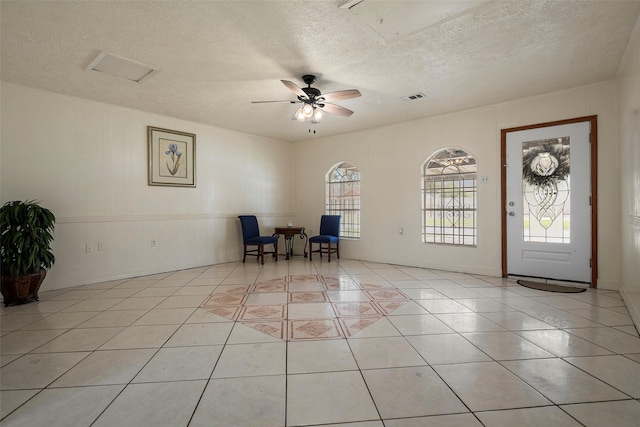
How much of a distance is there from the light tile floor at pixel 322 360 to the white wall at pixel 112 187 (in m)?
1.05

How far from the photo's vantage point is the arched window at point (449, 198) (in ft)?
16.8

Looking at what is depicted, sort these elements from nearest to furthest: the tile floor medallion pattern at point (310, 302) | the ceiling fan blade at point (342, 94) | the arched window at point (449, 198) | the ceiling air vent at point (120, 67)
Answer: the tile floor medallion pattern at point (310, 302) → the ceiling air vent at point (120, 67) → the ceiling fan blade at point (342, 94) → the arched window at point (449, 198)

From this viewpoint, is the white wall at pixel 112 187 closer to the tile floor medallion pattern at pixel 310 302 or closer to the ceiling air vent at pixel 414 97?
the tile floor medallion pattern at pixel 310 302

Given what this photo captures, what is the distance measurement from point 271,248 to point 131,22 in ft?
16.7

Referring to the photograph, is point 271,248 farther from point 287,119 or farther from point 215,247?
point 287,119

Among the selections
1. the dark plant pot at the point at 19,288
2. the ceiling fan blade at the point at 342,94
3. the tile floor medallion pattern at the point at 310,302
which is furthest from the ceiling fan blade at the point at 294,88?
the dark plant pot at the point at 19,288

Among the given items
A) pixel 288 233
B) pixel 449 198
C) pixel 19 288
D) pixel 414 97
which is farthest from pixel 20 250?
pixel 449 198

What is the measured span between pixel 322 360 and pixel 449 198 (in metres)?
4.12

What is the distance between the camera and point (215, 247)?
239 inches

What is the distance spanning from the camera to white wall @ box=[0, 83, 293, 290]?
4.01 meters

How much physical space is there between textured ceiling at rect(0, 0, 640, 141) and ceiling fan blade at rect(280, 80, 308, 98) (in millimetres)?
198

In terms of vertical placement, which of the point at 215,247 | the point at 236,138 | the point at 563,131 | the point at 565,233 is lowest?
the point at 215,247

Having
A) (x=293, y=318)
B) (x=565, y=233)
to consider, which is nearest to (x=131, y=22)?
(x=293, y=318)

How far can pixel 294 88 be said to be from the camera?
Result: 3.41 meters
